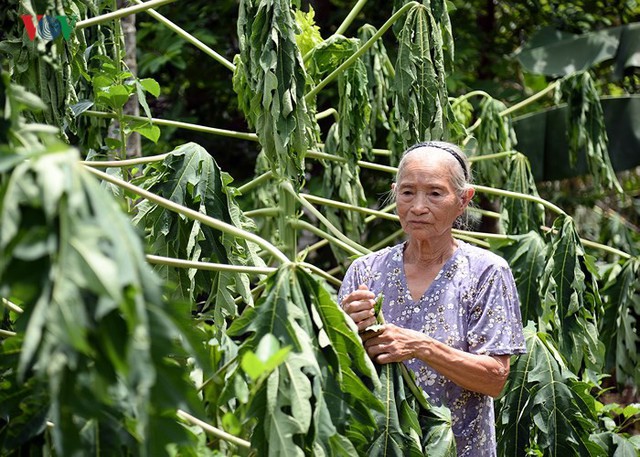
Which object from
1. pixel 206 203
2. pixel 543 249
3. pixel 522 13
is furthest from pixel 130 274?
pixel 522 13

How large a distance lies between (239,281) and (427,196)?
636mm

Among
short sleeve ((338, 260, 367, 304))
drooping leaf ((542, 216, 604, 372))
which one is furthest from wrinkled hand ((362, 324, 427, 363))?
drooping leaf ((542, 216, 604, 372))

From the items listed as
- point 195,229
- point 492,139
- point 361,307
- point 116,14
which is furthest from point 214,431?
point 492,139

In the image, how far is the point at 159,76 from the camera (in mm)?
7570

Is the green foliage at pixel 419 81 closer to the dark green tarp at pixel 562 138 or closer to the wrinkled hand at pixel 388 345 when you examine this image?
the wrinkled hand at pixel 388 345

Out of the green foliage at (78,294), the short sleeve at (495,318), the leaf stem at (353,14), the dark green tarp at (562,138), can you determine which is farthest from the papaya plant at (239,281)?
the dark green tarp at (562,138)

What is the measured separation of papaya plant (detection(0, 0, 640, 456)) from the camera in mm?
1457

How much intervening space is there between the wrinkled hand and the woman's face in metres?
0.38

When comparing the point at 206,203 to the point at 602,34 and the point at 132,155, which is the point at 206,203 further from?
the point at 602,34

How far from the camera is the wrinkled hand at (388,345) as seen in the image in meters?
2.49

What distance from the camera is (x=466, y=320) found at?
9.09 ft

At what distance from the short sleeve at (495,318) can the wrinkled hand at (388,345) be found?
9.8 inches

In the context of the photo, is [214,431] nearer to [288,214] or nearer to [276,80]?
[276,80]

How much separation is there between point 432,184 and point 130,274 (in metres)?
1.50
